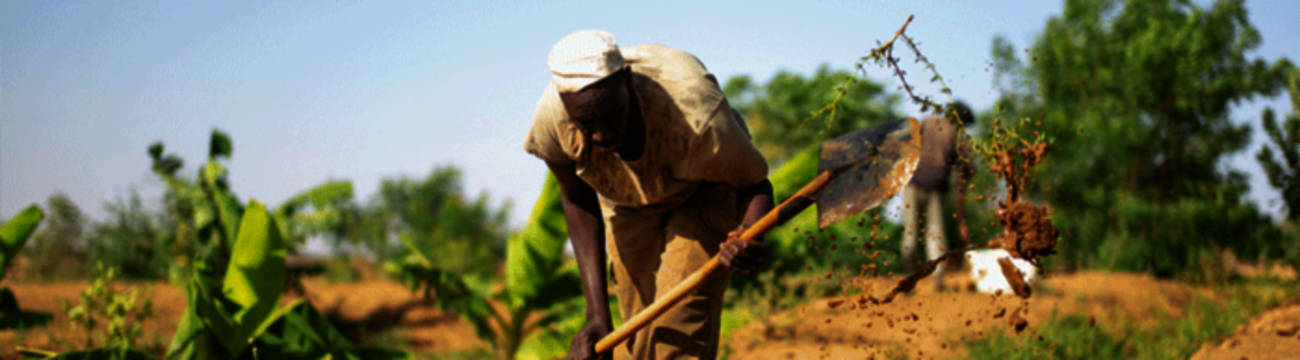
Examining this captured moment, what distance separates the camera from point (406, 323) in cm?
1119

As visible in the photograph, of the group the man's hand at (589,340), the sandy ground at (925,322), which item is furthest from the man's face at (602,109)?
the sandy ground at (925,322)

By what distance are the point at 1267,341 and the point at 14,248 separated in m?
7.03

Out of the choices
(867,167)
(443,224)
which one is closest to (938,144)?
(867,167)

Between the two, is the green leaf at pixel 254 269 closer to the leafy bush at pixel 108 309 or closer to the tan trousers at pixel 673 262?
the leafy bush at pixel 108 309

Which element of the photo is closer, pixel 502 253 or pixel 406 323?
pixel 406 323

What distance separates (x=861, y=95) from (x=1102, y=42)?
4155mm

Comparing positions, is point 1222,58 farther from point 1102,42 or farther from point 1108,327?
point 1108,327

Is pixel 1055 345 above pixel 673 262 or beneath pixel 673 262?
beneath

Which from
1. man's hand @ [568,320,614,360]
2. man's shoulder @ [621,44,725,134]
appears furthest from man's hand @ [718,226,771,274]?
man's hand @ [568,320,614,360]

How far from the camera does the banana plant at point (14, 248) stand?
5.27 m

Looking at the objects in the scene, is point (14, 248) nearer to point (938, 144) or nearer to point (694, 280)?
point (694, 280)

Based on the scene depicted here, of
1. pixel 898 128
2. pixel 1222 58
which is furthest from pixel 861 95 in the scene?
pixel 898 128

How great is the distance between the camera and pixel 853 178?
10.0 feet

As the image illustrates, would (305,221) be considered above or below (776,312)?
above
